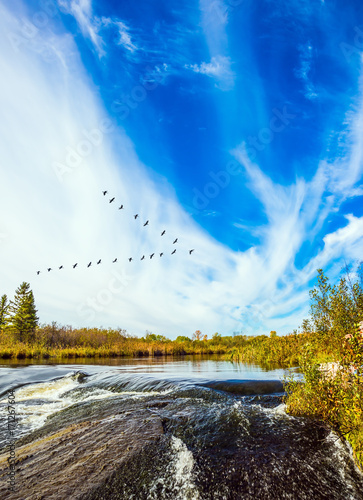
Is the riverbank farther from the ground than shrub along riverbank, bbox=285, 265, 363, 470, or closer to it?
closer to it

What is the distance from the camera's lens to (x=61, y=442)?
4.94 meters

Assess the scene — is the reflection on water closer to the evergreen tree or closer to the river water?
the river water

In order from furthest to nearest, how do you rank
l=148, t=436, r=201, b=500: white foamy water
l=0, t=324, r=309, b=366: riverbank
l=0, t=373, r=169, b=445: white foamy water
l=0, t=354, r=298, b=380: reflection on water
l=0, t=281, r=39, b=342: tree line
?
l=0, t=281, r=39, b=342: tree line < l=0, t=324, r=309, b=366: riverbank < l=0, t=354, r=298, b=380: reflection on water < l=0, t=373, r=169, b=445: white foamy water < l=148, t=436, r=201, b=500: white foamy water

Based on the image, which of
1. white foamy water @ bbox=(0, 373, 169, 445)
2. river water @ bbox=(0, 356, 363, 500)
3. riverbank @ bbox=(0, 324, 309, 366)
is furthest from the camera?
riverbank @ bbox=(0, 324, 309, 366)

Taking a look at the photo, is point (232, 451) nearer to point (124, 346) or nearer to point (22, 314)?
point (124, 346)

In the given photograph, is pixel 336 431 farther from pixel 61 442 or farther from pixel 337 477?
pixel 61 442

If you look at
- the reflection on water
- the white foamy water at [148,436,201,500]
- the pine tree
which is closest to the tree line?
the pine tree

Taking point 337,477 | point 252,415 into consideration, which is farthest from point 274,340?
point 337,477

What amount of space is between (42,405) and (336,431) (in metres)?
8.83

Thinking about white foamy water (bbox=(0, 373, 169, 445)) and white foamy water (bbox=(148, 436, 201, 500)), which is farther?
white foamy water (bbox=(0, 373, 169, 445))

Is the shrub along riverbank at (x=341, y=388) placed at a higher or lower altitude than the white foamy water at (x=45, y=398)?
higher

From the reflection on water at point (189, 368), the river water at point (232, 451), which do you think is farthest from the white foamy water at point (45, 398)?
the reflection on water at point (189, 368)

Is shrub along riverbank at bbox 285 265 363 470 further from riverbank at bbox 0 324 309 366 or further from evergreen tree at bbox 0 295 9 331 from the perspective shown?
evergreen tree at bbox 0 295 9 331

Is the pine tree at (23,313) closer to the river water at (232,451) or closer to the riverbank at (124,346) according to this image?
the riverbank at (124,346)
